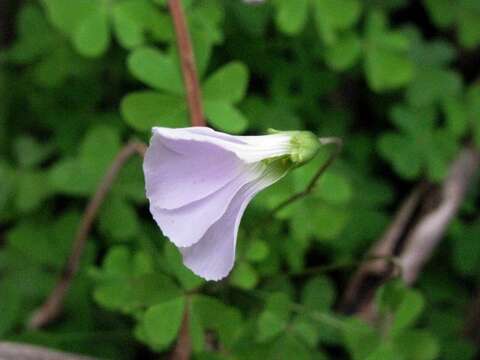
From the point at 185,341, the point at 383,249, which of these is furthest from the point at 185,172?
the point at 383,249

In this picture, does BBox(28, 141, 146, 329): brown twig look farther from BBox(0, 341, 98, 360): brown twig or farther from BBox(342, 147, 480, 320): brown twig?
BBox(342, 147, 480, 320): brown twig

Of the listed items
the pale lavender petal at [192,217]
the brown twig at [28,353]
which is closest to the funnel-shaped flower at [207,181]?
the pale lavender petal at [192,217]

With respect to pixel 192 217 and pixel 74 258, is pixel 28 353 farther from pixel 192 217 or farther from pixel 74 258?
pixel 192 217

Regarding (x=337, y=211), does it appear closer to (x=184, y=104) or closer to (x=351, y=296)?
(x=351, y=296)

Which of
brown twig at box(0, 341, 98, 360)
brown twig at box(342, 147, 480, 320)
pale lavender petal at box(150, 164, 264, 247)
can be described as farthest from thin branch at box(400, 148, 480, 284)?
pale lavender petal at box(150, 164, 264, 247)

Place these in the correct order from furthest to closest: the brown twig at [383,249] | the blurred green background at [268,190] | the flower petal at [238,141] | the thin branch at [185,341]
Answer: the brown twig at [383,249] < the blurred green background at [268,190] < the thin branch at [185,341] < the flower petal at [238,141]

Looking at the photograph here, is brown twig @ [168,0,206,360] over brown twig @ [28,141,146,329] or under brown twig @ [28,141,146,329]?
over

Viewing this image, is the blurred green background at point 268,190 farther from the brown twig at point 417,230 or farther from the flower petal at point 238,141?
the flower petal at point 238,141
